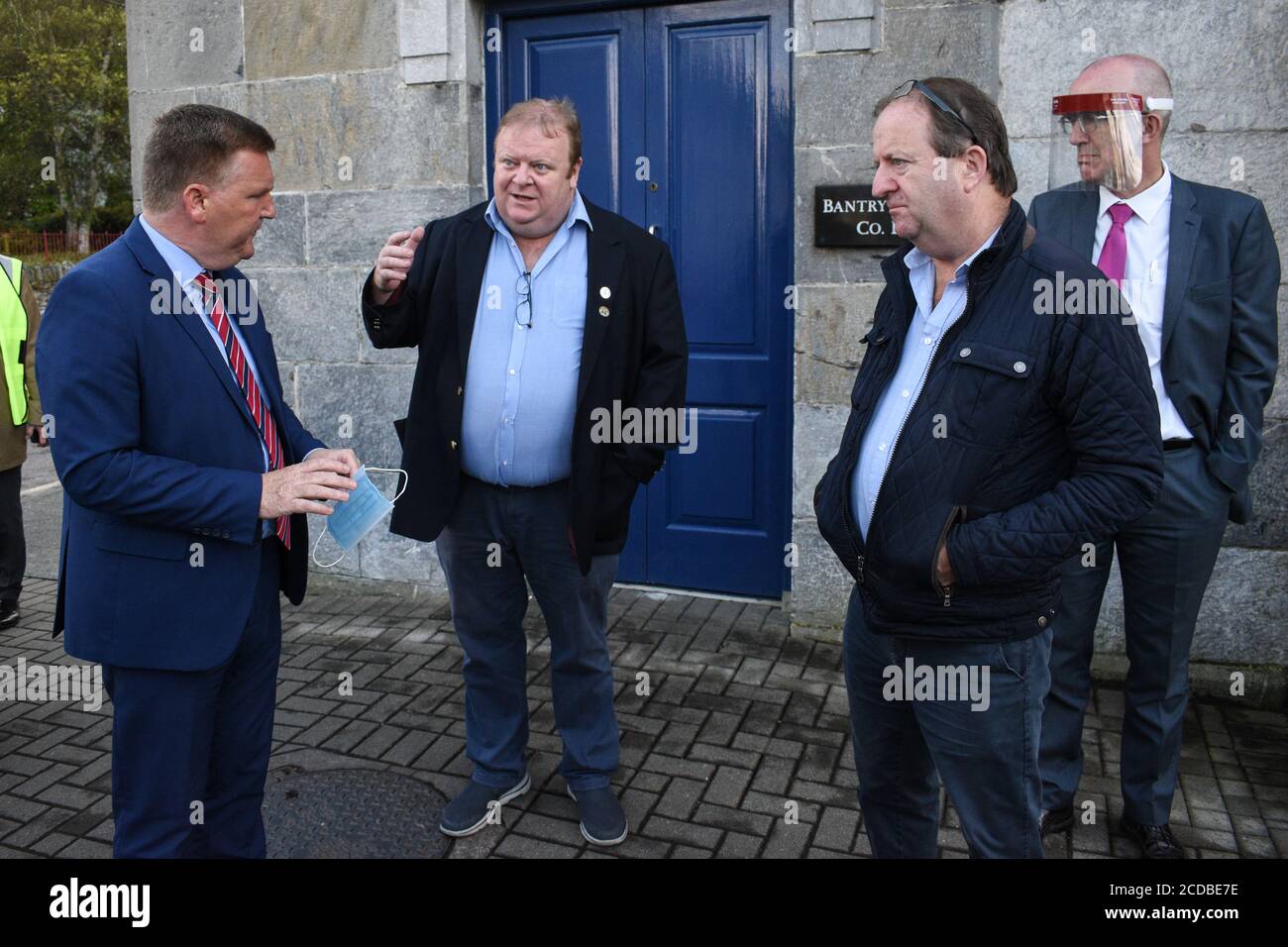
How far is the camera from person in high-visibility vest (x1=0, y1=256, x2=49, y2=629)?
5469 mm

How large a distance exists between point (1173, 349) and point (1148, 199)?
1.55 ft

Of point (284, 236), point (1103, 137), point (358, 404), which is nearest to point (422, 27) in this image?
point (284, 236)

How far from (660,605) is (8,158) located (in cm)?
3954

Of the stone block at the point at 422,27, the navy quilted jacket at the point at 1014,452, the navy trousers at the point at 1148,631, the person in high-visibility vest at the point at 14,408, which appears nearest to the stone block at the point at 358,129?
the stone block at the point at 422,27

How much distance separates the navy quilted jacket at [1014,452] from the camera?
7.48 feet

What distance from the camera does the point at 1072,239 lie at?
3.48 metres

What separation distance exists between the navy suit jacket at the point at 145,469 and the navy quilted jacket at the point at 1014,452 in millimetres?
1495

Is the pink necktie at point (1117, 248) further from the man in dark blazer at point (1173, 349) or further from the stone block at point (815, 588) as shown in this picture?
the stone block at point (815, 588)

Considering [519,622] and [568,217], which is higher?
[568,217]

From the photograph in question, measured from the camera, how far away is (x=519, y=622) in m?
3.81

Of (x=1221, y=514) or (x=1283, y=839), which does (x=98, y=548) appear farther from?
(x=1283, y=839)

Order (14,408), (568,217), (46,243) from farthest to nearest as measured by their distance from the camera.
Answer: (46,243) → (14,408) → (568,217)

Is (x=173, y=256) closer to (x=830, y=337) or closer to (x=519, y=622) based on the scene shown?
(x=519, y=622)

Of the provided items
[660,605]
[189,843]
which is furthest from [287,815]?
[660,605]
